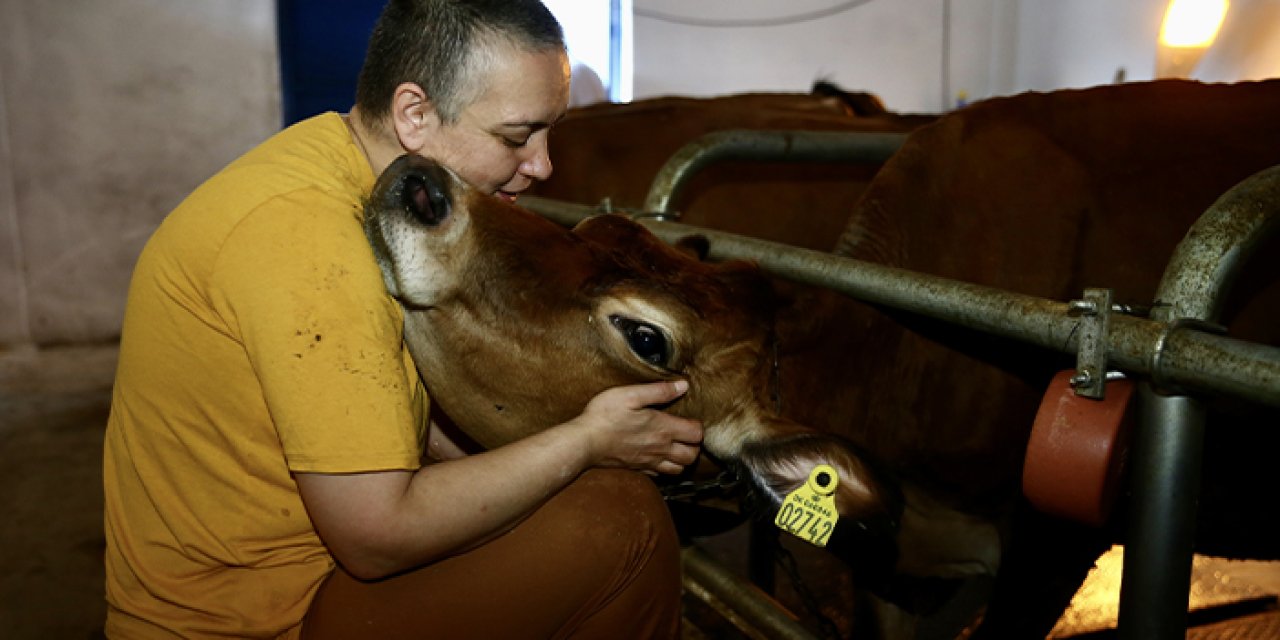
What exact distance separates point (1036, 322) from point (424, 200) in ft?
2.95

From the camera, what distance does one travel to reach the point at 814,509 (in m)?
1.43

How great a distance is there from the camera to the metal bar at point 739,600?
202 cm

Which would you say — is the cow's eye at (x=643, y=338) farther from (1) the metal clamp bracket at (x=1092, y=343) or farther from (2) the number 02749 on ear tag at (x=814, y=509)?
(1) the metal clamp bracket at (x=1092, y=343)

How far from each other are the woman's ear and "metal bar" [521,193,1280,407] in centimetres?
74

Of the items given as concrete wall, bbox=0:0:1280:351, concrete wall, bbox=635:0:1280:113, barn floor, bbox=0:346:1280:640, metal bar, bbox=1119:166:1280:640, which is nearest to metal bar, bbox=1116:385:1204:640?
metal bar, bbox=1119:166:1280:640

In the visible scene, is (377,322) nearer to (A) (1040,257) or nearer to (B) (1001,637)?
(A) (1040,257)

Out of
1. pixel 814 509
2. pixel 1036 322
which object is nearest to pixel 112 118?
pixel 814 509

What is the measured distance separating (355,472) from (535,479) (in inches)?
10.7

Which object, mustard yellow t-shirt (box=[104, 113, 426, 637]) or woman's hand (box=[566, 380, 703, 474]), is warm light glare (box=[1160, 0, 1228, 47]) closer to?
woman's hand (box=[566, 380, 703, 474])

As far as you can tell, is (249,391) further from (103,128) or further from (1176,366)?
(103,128)

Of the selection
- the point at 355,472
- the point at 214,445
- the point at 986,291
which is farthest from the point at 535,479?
the point at 986,291

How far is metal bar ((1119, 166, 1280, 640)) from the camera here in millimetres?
1102

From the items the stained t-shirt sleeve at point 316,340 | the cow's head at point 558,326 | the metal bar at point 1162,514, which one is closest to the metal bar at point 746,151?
the cow's head at point 558,326

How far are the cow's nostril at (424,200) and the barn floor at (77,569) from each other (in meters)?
1.78
